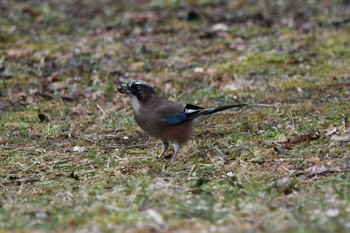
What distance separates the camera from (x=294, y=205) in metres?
5.40

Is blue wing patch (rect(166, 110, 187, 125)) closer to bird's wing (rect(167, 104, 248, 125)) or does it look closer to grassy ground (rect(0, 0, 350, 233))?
bird's wing (rect(167, 104, 248, 125))

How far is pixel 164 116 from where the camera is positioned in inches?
297

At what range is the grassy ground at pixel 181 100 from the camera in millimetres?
5344

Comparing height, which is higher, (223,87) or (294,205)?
(294,205)

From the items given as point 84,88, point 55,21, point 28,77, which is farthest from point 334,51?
point 55,21

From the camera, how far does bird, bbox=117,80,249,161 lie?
7535 mm

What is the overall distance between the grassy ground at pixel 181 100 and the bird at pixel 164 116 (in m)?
0.20

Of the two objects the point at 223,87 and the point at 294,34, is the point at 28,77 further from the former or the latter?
the point at 294,34

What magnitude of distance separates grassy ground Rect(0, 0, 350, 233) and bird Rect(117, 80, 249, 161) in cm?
20

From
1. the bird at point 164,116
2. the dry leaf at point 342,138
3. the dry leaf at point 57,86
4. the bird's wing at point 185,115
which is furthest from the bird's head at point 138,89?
the dry leaf at point 57,86

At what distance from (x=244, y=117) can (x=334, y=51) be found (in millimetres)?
3804

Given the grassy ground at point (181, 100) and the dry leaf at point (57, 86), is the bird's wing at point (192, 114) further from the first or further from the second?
the dry leaf at point (57, 86)

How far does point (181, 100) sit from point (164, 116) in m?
2.69

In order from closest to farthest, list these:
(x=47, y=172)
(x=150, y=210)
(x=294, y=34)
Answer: (x=150, y=210), (x=47, y=172), (x=294, y=34)
